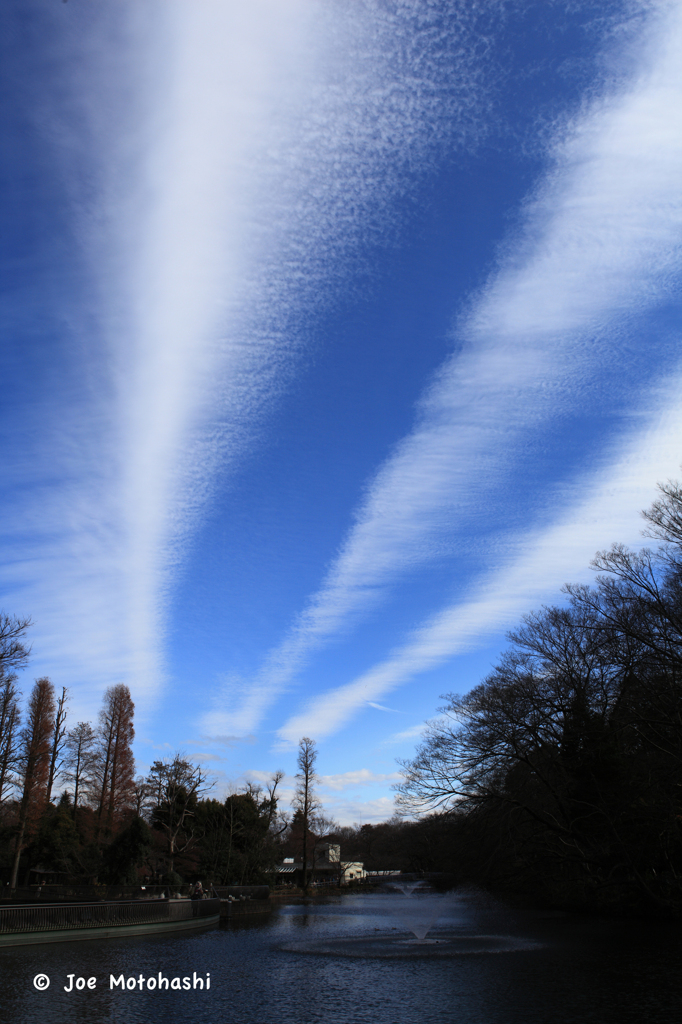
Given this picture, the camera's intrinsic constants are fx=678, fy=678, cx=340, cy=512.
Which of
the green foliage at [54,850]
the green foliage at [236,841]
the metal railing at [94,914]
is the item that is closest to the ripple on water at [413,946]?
the metal railing at [94,914]

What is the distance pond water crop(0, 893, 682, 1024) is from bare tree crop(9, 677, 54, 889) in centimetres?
1436

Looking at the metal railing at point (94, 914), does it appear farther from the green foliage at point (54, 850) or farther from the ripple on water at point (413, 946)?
the green foliage at point (54, 850)

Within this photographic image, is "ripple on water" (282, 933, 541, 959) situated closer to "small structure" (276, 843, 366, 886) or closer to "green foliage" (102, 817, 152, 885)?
"green foliage" (102, 817, 152, 885)

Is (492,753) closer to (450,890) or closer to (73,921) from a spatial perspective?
(73,921)

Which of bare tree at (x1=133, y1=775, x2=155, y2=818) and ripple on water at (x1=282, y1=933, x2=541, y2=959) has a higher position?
bare tree at (x1=133, y1=775, x2=155, y2=818)

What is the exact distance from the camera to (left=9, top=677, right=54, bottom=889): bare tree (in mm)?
35694

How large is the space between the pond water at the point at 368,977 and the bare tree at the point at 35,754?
14358mm

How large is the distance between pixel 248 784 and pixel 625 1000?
52.6m

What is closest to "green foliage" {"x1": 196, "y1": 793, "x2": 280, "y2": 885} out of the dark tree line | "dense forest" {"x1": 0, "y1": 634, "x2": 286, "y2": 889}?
"dense forest" {"x1": 0, "y1": 634, "x2": 286, "y2": 889}

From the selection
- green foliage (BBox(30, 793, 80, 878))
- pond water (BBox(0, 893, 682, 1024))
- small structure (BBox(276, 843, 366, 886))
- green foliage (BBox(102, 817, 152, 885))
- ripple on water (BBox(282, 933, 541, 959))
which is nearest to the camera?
pond water (BBox(0, 893, 682, 1024))

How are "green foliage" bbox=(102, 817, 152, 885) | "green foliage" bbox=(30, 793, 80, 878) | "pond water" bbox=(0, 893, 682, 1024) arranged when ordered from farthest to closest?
"green foliage" bbox=(30, 793, 80, 878) → "green foliage" bbox=(102, 817, 152, 885) → "pond water" bbox=(0, 893, 682, 1024)

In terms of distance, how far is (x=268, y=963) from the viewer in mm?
17859

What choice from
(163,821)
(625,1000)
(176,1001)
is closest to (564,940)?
(625,1000)

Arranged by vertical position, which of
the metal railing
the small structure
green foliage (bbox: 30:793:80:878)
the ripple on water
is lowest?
Result: the ripple on water
